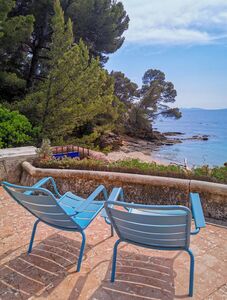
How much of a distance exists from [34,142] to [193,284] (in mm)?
5732

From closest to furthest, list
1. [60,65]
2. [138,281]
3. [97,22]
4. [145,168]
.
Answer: [138,281] < [145,168] < [60,65] < [97,22]

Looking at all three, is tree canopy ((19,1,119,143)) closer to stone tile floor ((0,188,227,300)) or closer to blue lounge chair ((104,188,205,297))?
stone tile floor ((0,188,227,300))

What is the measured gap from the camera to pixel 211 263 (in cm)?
231

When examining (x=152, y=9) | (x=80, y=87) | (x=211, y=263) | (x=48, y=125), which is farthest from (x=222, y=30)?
(x=211, y=263)

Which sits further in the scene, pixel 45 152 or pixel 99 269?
pixel 45 152

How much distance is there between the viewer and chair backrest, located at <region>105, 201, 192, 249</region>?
173 centimetres

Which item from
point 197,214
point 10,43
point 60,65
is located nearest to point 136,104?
point 10,43

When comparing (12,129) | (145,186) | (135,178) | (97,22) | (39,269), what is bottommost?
(39,269)

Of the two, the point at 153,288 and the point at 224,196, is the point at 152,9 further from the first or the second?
the point at 153,288

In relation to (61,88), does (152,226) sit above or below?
below

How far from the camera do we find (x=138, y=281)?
205 cm

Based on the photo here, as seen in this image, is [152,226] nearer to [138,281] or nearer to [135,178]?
[138,281]

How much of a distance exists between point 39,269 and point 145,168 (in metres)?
2.28

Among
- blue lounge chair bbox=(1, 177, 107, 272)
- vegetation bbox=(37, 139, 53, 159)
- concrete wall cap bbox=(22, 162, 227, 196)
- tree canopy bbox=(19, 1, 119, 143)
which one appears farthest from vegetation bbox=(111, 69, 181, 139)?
blue lounge chair bbox=(1, 177, 107, 272)
